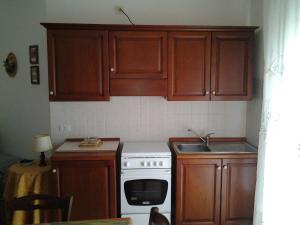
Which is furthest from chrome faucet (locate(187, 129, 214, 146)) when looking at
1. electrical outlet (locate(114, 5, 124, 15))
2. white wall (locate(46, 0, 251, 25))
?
electrical outlet (locate(114, 5, 124, 15))

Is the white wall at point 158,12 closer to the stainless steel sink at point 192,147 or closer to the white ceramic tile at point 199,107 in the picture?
the white ceramic tile at point 199,107

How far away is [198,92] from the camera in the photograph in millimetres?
2559

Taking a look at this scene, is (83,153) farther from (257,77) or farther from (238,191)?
(257,77)

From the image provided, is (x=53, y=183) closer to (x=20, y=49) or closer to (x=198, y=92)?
(x=198, y=92)

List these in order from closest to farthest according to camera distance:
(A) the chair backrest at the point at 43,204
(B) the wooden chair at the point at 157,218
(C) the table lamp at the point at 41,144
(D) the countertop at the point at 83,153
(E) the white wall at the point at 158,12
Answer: (B) the wooden chair at the point at 157,218 → (A) the chair backrest at the point at 43,204 → (D) the countertop at the point at 83,153 → (C) the table lamp at the point at 41,144 → (E) the white wall at the point at 158,12

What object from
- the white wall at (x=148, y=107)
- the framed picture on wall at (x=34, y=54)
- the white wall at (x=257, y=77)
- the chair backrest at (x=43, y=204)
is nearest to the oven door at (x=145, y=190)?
the white wall at (x=148, y=107)

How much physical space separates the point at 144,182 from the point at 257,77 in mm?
1586

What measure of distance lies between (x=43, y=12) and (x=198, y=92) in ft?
6.89

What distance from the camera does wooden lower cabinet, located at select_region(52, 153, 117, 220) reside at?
7.66ft

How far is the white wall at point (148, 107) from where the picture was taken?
8.95 ft

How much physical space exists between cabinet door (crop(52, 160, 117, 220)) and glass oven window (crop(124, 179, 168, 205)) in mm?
167

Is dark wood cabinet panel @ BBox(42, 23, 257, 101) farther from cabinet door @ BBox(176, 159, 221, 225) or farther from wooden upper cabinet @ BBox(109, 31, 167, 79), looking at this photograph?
cabinet door @ BBox(176, 159, 221, 225)

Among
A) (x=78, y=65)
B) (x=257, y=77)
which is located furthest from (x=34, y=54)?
(x=257, y=77)

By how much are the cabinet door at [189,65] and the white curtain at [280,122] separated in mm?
610
